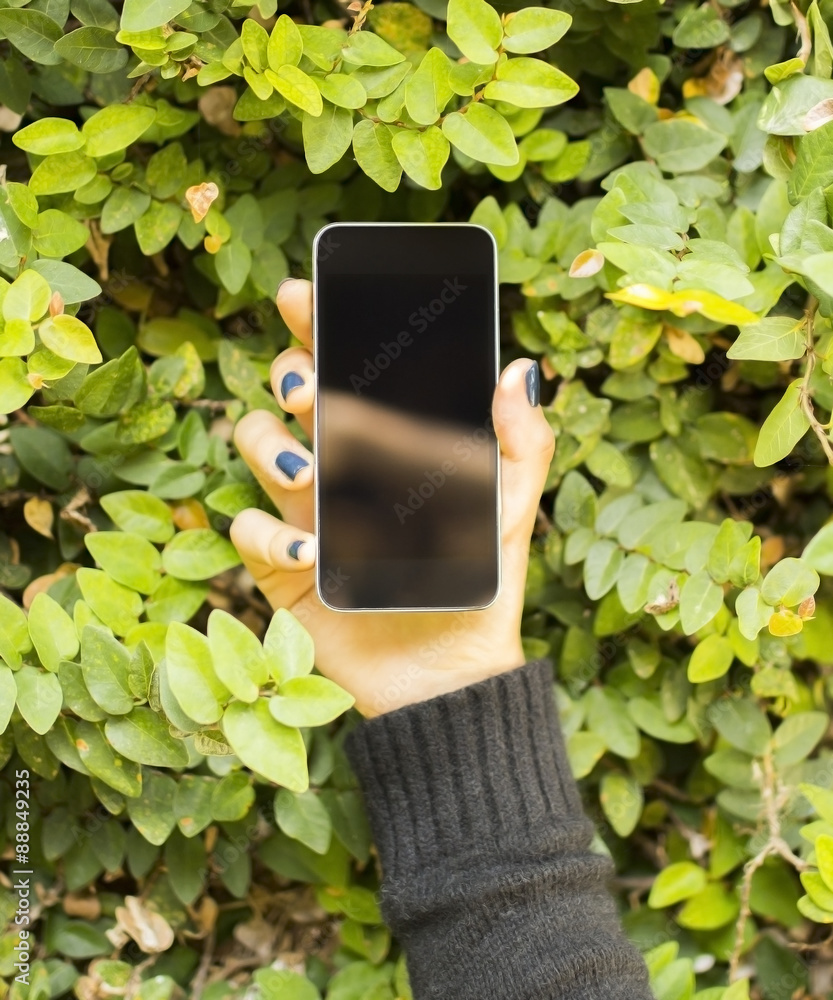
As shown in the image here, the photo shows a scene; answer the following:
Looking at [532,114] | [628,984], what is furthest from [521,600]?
[532,114]

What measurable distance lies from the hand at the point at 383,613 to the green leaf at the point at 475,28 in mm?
278

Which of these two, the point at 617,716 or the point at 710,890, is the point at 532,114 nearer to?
the point at 617,716

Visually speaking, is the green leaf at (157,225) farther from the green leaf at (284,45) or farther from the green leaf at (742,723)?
the green leaf at (742,723)

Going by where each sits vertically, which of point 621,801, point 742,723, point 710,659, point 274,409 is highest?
point 274,409

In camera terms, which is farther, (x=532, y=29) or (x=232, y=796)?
(x=232, y=796)

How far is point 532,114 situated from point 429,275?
21 cm

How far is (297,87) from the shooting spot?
77 cm

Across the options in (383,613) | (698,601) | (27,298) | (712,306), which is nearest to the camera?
(712,306)

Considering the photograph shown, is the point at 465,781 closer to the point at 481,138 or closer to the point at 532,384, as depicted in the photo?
the point at 532,384

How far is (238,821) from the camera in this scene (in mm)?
1039

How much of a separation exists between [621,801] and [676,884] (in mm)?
118

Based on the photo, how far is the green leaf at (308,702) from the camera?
2.19 feet

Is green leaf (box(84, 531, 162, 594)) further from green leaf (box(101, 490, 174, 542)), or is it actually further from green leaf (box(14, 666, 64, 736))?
green leaf (box(14, 666, 64, 736))

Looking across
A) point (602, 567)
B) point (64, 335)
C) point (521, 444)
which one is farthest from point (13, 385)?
point (602, 567)
